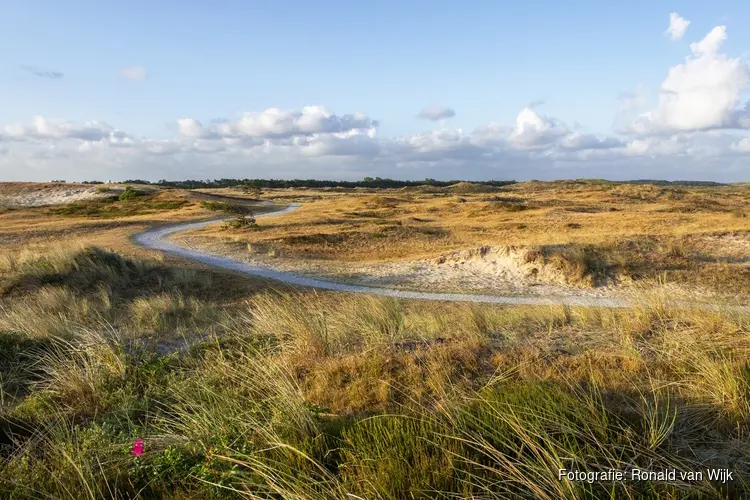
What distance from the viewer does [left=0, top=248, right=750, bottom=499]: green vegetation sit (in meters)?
3.10

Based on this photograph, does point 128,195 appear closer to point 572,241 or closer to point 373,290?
point 373,290

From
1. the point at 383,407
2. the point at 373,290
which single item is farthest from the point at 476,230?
the point at 383,407

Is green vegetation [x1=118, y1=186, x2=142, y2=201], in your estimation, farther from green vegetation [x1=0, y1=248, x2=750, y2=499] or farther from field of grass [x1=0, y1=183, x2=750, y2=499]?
green vegetation [x1=0, y1=248, x2=750, y2=499]

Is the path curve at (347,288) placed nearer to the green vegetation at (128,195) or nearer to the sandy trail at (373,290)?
the sandy trail at (373,290)

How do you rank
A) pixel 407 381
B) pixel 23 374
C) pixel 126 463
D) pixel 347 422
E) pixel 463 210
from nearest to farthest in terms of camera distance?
pixel 126 463
pixel 347 422
pixel 407 381
pixel 23 374
pixel 463 210

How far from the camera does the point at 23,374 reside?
6473 mm

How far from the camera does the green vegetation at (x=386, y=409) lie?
310 centimetres

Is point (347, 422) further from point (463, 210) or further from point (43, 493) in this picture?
point (463, 210)

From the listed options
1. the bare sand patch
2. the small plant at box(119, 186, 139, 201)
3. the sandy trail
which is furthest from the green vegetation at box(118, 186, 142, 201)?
the sandy trail

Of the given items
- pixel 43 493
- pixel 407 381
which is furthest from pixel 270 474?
pixel 407 381

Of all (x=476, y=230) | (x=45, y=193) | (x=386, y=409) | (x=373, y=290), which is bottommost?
(x=373, y=290)

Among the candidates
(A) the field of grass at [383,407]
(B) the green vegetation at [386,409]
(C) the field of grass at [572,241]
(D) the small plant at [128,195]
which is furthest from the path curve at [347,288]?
(D) the small plant at [128,195]

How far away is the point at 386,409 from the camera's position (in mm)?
4402

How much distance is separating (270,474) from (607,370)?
3793mm
